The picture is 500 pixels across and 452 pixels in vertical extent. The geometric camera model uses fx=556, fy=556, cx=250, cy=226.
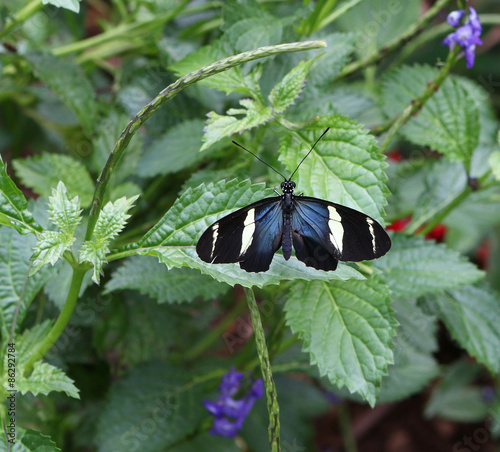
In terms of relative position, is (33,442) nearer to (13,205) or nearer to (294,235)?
(13,205)

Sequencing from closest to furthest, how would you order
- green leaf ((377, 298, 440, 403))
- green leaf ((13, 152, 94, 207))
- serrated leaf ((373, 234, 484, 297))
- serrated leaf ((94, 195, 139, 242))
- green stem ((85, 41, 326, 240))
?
1. green stem ((85, 41, 326, 240))
2. serrated leaf ((94, 195, 139, 242))
3. serrated leaf ((373, 234, 484, 297))
4. green leaf ((13, 152, 94, 207))
5. green leaf ((377, 298, 440, 403))

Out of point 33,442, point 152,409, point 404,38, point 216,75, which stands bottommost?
point 33,442

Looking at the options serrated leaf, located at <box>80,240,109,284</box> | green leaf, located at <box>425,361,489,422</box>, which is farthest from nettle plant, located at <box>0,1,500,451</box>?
green leaf, located at <box>425,361,489,422</box>

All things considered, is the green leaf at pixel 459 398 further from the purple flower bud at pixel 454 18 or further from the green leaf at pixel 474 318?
the purple flower bud at pixel 454 18

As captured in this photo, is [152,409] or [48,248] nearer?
[48,248]

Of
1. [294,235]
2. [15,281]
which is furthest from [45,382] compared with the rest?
[294,235]

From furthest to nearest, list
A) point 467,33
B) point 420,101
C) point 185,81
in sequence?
point 420,101
point 467,33
point 185,81

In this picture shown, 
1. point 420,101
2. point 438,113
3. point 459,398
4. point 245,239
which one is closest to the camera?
point 245,239

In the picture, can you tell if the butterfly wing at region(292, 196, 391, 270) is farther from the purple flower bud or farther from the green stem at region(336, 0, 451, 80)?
the green stem at region(336, 0, 451, 80)
